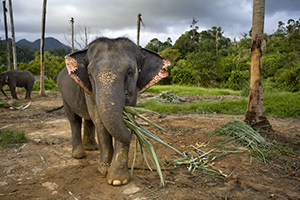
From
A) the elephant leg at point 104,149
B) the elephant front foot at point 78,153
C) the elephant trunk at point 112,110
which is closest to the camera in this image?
the elephant trunk at point 112,110

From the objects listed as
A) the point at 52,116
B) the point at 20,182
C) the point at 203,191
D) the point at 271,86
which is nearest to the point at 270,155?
the point at 203,191

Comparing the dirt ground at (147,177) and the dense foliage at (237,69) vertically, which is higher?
the dense foliage at (237,69)

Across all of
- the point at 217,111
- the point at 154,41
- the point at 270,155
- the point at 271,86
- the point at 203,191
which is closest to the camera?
the point at 203,191

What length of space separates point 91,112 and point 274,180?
8.76 ft

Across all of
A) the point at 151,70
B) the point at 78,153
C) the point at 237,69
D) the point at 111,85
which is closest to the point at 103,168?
the point at 78,153

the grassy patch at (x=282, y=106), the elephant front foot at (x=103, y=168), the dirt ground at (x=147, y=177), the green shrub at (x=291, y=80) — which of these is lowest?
the dirt ground at (x=147, y=177)

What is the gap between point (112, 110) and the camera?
2.41 metres

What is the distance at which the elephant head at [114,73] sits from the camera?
244 cm

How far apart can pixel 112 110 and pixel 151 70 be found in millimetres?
1162

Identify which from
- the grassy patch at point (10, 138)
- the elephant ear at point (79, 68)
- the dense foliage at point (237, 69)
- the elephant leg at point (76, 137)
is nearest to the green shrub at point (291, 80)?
the dense foliage at point (237, 69)

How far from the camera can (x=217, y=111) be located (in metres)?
8.48

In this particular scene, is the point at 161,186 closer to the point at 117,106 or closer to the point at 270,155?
the point at 117,106

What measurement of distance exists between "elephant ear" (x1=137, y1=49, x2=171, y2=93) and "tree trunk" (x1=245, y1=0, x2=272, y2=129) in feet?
8.54

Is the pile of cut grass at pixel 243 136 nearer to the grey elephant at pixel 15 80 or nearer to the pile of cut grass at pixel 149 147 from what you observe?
the pile of cut grass at pixel 149 147
